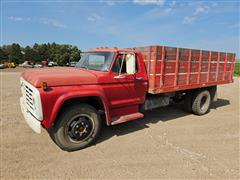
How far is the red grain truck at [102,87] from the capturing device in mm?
3580

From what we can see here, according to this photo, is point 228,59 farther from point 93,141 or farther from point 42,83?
point 42,83

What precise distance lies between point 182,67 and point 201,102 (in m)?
2.05

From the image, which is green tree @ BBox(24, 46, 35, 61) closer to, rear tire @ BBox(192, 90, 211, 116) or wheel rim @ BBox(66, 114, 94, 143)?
rear tire @ BBox(192, 90, 211, 116)

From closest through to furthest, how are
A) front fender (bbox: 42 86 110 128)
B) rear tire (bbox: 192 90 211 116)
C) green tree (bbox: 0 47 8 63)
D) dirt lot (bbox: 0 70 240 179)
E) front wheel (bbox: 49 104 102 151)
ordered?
dirt lot (bbox: 0 70 240 179), front fender (bbox: 42 86 110 128), front wheel (bbox: 49 104 102 151), rear tire (bbox: 192 90 211 116), green tree (bbox: 0 47 8 63)

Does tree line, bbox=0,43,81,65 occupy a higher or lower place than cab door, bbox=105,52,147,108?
higher

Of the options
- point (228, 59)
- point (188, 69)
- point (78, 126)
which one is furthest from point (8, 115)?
point (228, 59)

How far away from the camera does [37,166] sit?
3.33 meters

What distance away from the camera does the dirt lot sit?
3217 mm

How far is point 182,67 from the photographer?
5594 millimetres

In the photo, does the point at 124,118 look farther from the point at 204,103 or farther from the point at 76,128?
the point at 204,103

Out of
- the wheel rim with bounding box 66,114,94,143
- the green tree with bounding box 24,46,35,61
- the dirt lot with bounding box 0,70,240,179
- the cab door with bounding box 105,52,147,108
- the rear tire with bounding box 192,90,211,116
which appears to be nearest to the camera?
the dirt lot with bounding box 0,70,240,179

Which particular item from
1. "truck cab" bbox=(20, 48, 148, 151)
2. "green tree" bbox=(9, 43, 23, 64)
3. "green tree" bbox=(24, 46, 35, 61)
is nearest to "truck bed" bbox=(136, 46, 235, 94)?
"truck cab" bbox=(20, 48, 148, 151)

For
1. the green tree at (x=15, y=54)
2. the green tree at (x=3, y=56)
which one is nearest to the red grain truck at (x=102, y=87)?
the green tree at (x=15, y=54)

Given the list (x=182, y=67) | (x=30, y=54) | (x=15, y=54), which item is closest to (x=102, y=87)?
(x=182, y=67)
